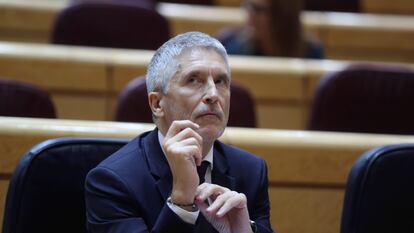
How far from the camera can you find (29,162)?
0.68 metres

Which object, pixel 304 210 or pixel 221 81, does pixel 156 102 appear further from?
pixel 304 210

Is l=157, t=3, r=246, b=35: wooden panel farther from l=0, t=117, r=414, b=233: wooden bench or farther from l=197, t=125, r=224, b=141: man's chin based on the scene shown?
l=197, t=125, r=224, b=141: man's chin

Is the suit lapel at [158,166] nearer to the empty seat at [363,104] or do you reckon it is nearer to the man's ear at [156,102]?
the man's ear at [156,102]

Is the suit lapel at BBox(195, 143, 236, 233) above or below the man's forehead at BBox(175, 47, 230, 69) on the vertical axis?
below

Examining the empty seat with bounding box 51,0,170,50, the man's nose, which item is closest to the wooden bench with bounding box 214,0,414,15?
the empty seat with bounding box 51,0,170,50

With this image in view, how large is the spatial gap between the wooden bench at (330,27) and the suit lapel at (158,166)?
921 mm

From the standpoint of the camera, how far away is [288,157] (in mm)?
870

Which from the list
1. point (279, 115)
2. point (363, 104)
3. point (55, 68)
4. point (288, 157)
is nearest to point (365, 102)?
point (363, 104)

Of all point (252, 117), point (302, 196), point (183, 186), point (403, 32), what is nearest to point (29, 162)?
point (183, 186)

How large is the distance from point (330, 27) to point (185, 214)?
1.08m

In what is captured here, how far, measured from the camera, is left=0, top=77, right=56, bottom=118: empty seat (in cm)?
97

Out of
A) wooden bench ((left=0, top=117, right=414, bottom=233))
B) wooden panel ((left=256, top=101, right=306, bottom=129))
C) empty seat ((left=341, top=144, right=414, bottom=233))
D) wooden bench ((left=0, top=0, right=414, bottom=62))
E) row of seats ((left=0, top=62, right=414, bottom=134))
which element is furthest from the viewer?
wooden bench ((left=0, top=0, right=414, bottom=62))

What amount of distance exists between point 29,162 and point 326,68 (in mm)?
701

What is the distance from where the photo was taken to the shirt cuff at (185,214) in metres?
0.60
